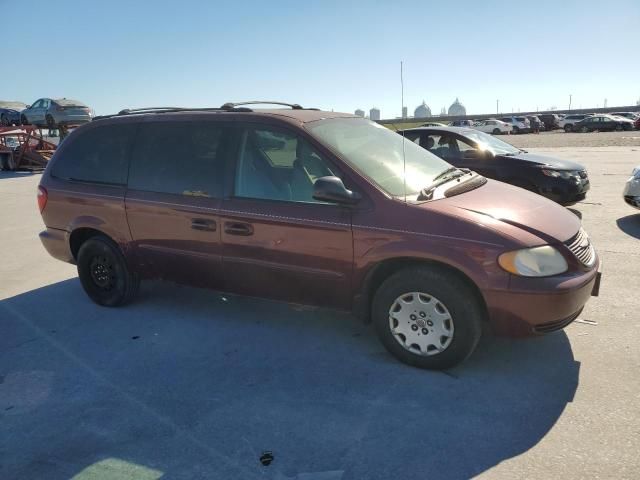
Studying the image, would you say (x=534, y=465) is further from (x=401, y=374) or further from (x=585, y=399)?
(x=401, y=374)

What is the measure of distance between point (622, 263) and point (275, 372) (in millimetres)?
4125

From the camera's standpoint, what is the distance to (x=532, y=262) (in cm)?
306

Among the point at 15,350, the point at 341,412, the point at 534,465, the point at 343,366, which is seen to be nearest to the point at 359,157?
the point at 343,366

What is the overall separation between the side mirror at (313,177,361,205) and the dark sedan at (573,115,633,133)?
4440cm

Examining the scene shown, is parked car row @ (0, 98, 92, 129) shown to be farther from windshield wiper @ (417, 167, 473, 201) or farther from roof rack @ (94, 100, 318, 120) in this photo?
windshield wiper @ (417, 167, 473, 201)

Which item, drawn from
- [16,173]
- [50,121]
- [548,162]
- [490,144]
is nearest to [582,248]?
[548,162]

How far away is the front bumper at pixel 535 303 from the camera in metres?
3.04

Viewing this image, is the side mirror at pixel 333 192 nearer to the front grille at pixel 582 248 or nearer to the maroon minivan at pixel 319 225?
the maroon minivan at pixel 319 225

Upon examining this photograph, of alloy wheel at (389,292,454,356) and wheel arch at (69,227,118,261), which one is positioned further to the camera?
wheel arch at (69,227,118,261)

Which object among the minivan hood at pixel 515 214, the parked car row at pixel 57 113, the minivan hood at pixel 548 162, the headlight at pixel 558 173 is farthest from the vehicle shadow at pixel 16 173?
the minivan hood at pixel 515 214

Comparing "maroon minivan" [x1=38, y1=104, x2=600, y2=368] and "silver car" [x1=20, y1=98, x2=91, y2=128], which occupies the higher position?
"silver car" [x1=20, y1=98, x2=91, y2=128]

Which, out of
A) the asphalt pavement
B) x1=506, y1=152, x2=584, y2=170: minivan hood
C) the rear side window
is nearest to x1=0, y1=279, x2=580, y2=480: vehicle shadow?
the asphalt pavement

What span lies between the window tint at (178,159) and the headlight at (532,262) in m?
2.22

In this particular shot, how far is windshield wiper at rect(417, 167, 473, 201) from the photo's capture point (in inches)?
136
